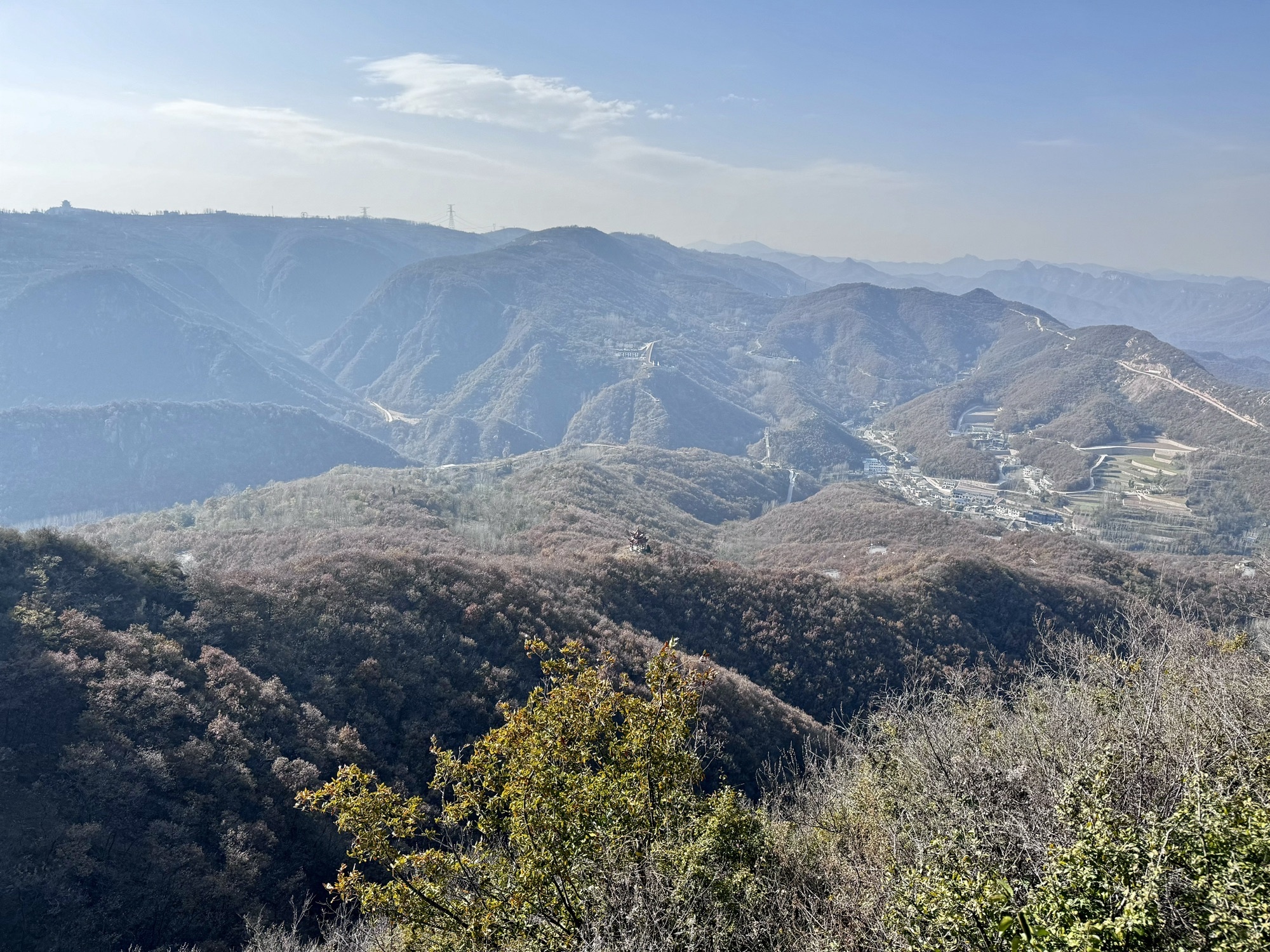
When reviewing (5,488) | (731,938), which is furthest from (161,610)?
(5,488)

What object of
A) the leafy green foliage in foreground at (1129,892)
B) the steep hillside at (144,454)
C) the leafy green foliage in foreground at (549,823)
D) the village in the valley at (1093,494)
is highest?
the leafy green foliage in foreground at (1129,892)

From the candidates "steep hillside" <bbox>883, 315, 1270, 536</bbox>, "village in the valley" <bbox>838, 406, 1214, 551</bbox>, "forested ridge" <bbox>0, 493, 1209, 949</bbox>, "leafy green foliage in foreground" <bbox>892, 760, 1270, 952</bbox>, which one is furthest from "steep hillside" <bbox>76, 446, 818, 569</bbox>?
"steep hillside" <bbox>883, 315, 1270, 536</bbox>

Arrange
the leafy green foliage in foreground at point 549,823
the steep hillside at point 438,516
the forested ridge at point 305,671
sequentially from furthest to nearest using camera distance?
1. the steep hillside at point 438,516
2. the forested ridge at point 305,671
3. the leafy green foliage in foreground at point 549,823

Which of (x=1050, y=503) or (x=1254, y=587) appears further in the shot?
(x=1050, y=503)

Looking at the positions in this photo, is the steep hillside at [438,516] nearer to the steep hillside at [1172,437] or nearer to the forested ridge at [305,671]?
the forested ridge at [305,671]

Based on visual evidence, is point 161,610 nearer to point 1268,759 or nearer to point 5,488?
point 1268,759

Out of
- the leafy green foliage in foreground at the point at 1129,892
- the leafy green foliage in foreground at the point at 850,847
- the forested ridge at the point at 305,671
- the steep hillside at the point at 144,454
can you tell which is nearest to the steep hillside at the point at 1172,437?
the forested ridge at the point at 305,671

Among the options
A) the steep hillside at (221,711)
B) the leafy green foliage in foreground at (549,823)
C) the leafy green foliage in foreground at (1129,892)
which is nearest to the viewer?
the leafy green foliage in foreground at (1129,892)
